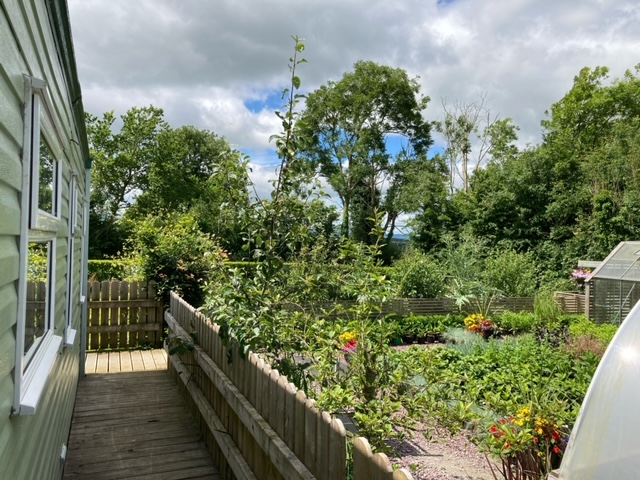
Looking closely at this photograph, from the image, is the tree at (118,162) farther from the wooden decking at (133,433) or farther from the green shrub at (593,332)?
the green shrub at (593,332)

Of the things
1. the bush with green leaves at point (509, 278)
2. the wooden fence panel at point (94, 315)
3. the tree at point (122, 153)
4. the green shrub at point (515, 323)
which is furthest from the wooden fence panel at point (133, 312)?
the tree at point (122, 153)

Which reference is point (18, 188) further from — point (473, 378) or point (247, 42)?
point (247, 42)

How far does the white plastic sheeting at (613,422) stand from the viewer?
144 cm

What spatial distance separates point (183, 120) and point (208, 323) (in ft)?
118

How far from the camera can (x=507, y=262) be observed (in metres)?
13.0

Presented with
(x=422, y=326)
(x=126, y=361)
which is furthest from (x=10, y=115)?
(x=422, y=326)

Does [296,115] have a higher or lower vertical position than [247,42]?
lower

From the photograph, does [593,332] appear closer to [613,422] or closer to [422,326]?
[422,326]

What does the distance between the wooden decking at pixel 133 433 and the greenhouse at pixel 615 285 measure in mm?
9464

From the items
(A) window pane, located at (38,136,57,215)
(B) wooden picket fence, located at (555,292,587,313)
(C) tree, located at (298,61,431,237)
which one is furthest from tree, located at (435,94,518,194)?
(A) window pane, located at (38,136,57,215)

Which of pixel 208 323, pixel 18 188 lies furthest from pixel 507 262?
pixel 18 188

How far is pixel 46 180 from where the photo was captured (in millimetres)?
2170

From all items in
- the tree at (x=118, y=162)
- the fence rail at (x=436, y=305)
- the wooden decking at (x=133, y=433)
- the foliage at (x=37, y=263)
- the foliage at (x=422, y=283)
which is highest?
the tree at (x=118, y=162)

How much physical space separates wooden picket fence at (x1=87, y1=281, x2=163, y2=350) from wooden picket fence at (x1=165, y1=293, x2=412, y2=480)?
342 cm
